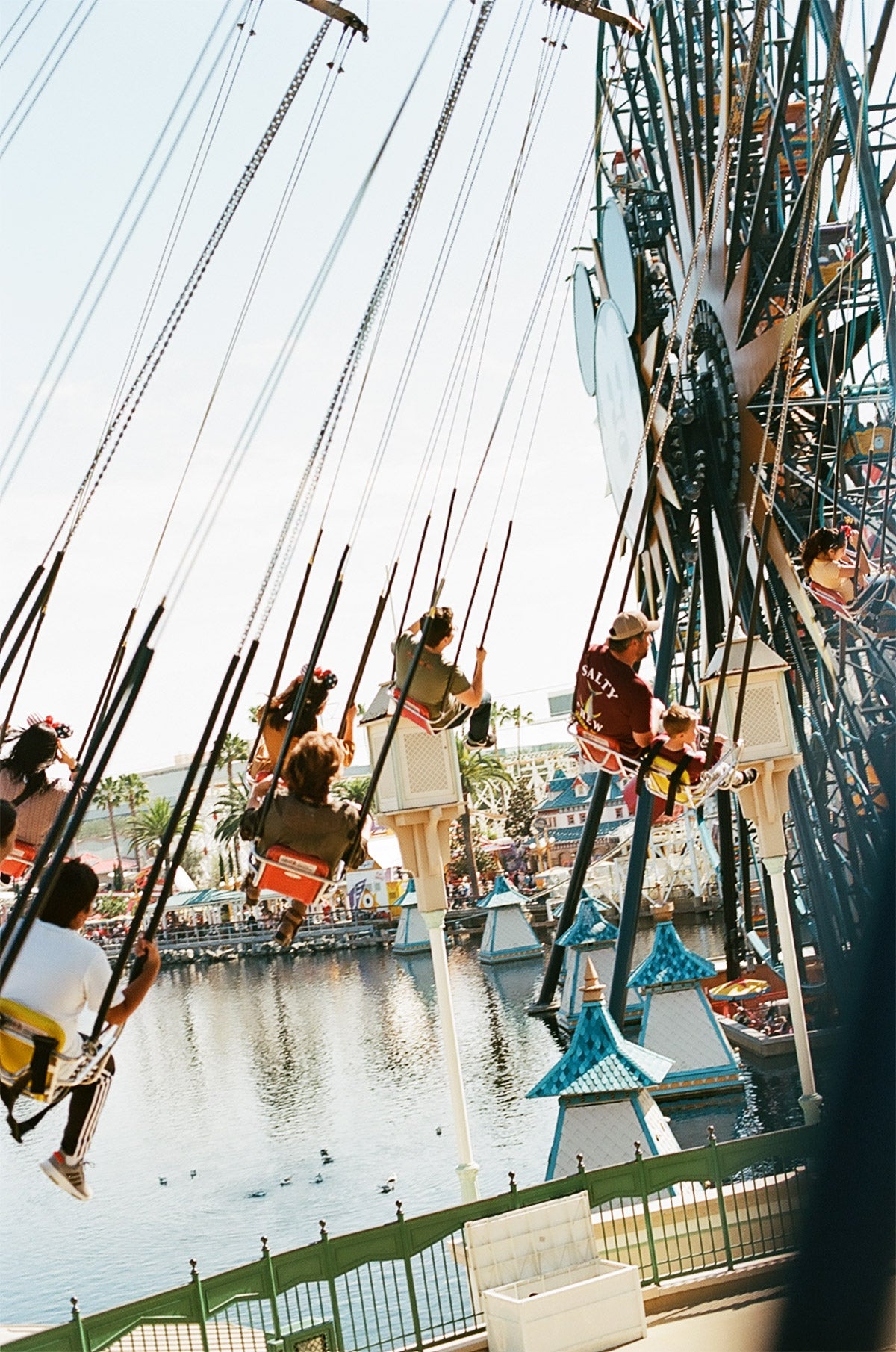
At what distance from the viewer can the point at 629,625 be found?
9945 mm

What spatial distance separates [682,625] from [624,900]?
10782 millimetres

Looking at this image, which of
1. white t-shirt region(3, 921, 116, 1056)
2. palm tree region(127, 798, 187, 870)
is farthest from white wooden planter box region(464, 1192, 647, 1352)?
palm tree region(127, 798, 187, 870)

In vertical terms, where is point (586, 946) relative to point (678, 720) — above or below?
above

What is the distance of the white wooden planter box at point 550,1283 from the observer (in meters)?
10.6

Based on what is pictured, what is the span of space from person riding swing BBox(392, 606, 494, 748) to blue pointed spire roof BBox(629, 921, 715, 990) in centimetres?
1790

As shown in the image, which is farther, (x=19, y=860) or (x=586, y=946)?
(x=586, y=946)

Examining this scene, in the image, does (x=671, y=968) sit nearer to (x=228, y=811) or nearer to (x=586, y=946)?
(x=586, y=946)

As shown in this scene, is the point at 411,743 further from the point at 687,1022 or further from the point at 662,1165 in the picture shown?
the point at 687,1022

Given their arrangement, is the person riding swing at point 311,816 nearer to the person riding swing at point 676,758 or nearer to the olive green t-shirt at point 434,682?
the olive green t-shirt at point 434,682

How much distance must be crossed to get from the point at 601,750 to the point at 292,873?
2.79 m

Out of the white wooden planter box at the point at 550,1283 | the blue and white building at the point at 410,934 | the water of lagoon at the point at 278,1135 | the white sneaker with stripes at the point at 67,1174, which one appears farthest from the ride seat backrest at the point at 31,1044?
the blue and white building at the point at 410,934

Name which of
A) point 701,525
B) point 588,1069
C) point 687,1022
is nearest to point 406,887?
point 687,1022

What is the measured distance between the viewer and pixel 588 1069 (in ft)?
62.9

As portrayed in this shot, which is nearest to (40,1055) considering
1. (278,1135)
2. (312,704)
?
(312,704)
